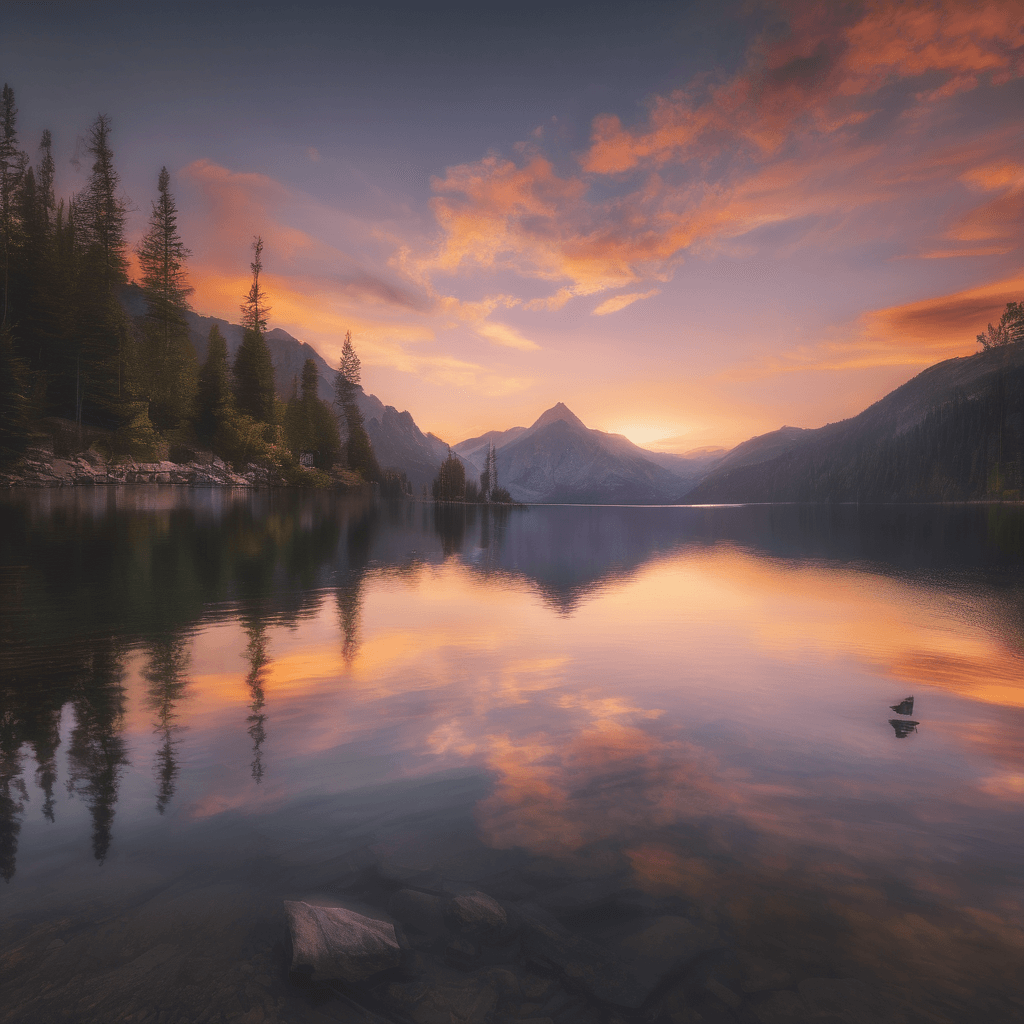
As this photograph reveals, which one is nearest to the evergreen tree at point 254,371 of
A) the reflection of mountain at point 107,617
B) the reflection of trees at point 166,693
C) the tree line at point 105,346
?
the tree line at point 105,346

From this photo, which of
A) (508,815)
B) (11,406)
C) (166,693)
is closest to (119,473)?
(11,406)

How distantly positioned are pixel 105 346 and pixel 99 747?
371ft

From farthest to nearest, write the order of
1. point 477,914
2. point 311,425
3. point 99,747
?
point 311,425
point 99,747
point 477,914

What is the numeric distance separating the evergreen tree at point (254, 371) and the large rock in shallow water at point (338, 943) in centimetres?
14372

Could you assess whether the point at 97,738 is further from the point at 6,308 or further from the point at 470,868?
the point at 6,308

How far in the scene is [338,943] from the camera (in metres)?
5.57

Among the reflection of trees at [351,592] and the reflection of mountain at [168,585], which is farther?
the reflection of trees at [351,592]

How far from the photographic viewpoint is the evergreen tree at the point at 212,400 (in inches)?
4739

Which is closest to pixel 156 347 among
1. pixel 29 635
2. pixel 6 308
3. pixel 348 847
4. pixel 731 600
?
pixel 6 308

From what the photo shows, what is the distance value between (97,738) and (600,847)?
32.6 ft

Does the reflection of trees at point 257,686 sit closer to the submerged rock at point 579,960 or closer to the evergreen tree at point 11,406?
the submerged rock at point 579,960

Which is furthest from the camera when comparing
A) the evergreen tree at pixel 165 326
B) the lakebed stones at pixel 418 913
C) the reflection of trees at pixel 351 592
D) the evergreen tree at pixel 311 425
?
the evergreen tree at pixel 311 425

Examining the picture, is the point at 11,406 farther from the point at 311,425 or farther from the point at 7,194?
the point at 311,425

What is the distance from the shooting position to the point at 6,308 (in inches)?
3386
